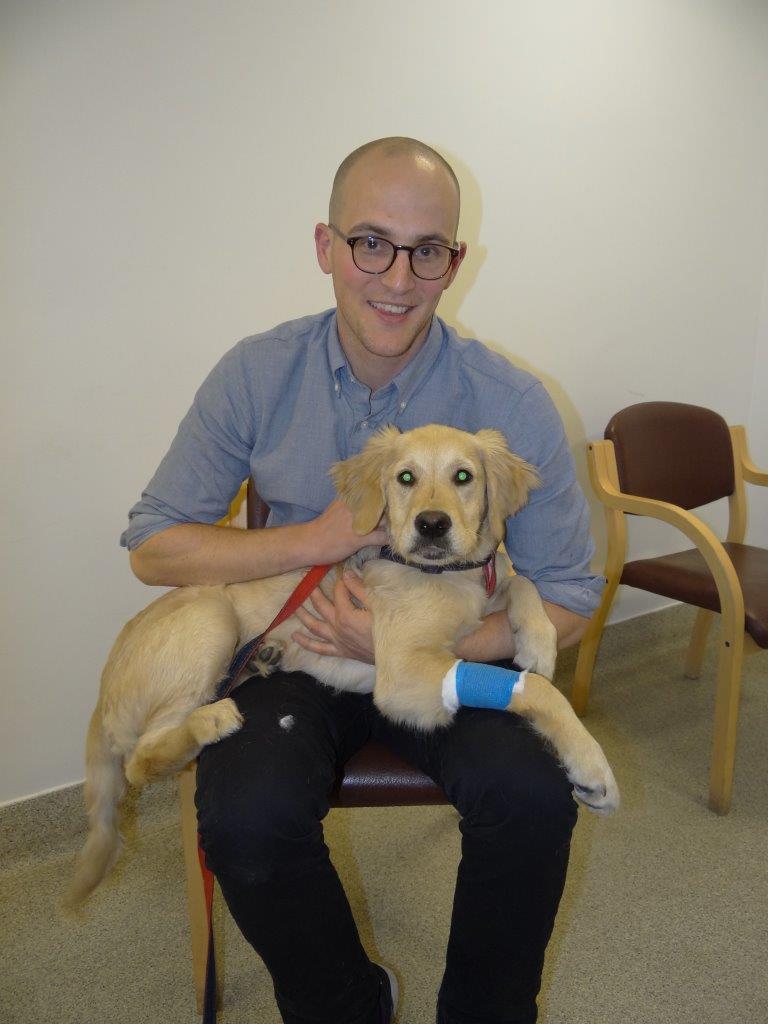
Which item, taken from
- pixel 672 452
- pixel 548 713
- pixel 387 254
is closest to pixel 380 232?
pixel 387 254

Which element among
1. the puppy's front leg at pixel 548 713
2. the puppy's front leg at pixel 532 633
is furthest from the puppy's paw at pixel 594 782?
the puppy's front leg at pixel 532 633

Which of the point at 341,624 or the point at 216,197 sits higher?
the point at 216,197

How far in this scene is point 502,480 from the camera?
165 cm

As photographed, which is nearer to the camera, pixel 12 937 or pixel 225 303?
pixel 12 937

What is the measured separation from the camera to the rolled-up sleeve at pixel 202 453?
5.76 feet

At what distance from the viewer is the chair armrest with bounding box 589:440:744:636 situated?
247 centimetres

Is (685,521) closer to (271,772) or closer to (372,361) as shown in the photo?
(372,361)

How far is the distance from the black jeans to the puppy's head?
1.39 feet

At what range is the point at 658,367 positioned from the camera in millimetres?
3551

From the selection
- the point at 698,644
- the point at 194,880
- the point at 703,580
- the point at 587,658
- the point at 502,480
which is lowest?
the point at 698,644

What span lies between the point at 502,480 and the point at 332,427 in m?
0.43

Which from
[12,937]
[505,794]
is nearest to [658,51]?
[505,794]

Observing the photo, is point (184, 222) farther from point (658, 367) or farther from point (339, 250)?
point (658, 367)

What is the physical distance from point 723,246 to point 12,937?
3964 millimetres
